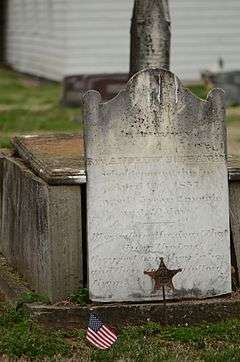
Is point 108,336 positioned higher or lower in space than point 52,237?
lower

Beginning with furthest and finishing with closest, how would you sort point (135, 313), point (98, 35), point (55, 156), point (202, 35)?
point (202, 35)
point (98, 35)
point (55, 156)
point (135, 313)

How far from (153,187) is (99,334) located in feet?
3.23

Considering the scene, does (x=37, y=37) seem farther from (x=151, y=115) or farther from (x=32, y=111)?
(x=151, y=115)

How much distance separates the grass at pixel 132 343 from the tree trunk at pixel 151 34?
3384 millimetres

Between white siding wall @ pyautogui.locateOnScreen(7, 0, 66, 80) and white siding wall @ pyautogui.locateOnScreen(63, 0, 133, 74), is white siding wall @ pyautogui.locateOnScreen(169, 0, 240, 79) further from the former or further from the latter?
white siding wall @ pyautogui.locateOnScreen(7, 0, 66, 80)

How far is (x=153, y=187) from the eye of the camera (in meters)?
6.72

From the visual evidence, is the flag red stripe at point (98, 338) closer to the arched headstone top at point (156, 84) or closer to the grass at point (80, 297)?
the grass at point (80, 297)

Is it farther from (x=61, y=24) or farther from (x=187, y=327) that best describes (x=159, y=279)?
(x=61, y=24)

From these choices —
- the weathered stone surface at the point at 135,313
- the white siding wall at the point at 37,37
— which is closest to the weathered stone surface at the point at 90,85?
the white siding wall at the point at 37,37

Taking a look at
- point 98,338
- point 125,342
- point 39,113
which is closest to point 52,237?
point 98,338

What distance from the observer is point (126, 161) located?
668 centimetres

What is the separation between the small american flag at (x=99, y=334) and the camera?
627 cm

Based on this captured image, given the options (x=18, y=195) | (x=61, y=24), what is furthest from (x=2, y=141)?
(x=61, y=24)

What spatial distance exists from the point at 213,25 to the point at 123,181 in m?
18.2
